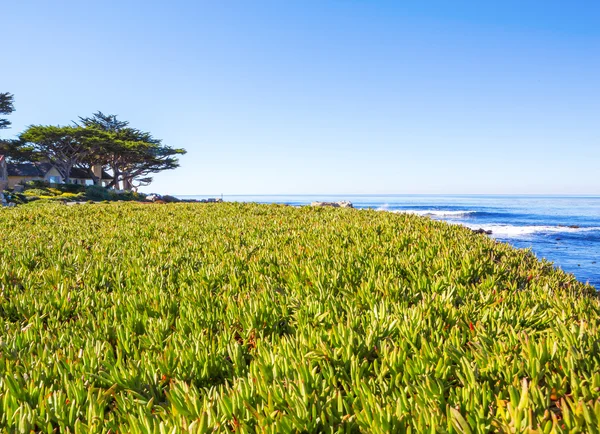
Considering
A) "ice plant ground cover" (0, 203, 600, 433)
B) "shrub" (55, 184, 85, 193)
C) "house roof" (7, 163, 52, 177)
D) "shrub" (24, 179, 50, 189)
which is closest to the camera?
"ice plant ground cover" (0, 203, 600, 433)

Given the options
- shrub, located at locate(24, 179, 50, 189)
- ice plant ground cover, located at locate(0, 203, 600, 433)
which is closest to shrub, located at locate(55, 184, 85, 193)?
shrub, located at locate(24, 179, 50, 189)

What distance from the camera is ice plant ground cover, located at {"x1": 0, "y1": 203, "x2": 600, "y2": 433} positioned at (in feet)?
6.46

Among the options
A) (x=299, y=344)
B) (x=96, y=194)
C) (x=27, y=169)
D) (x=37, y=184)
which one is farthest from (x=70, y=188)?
(x=299, y=344)

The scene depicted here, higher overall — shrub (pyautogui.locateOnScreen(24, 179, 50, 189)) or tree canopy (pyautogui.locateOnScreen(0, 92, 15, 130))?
tree canopy (pyautogui.locateOnScreen(0, 92, 15, 130))

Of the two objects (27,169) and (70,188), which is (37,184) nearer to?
(70,188)

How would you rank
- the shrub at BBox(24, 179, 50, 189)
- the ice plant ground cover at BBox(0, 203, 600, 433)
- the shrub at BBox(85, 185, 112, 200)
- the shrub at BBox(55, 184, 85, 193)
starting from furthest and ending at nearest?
1. the shrub at BBox(24, 179, 50, 189)
2. the shrub at BBox(55, 184, 85, 193)
3. the shrub at BBox(85, 185, 112, 200)
4. the ice plant ground cover at BBox(0, 203, 600, 433)

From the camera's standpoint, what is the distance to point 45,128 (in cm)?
4906

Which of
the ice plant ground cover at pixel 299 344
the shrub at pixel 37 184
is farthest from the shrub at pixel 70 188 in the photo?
the ice plant ground cover at pixel 299 344

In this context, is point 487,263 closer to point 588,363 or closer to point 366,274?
point 366,274

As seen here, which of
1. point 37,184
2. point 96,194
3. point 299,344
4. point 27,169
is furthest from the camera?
point 27,169

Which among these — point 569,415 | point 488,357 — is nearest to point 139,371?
point 488,357

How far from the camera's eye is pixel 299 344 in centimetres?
277

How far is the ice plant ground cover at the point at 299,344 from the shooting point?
1.97 meters

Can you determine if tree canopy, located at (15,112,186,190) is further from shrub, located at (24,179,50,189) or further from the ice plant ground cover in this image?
the ice plant ground cover
